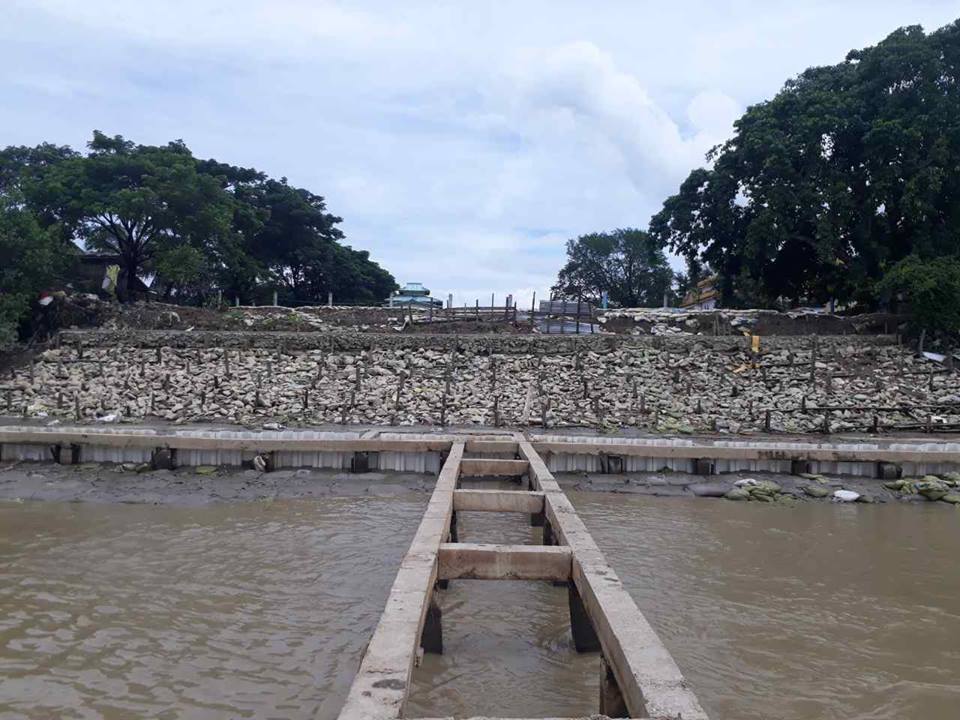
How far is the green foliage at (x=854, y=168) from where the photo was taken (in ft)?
75.1

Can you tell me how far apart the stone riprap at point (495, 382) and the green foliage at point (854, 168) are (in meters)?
4.46

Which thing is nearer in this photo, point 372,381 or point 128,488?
point 128,488

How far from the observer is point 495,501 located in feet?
27.0

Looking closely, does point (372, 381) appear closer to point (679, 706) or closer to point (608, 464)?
point (608, 464)

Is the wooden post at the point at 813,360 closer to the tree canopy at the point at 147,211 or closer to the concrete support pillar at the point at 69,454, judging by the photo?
the concrete support pillar at the point at 69,454

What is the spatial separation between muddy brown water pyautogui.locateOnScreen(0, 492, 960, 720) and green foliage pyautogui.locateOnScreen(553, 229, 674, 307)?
3884 cm

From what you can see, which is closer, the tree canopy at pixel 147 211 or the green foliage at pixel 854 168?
the green foliage at pixel 854 168

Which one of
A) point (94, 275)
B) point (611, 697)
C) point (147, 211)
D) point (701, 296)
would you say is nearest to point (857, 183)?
point (701, 296)

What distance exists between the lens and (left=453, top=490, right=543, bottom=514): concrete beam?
816cm

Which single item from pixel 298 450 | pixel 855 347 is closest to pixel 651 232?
pixel 855 347

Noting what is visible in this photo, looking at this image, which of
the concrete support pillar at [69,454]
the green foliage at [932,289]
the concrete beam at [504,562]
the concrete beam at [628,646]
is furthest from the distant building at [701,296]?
the concrete beam at [628,646]

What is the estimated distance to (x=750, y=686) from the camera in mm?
5516

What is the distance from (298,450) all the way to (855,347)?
18946 mm

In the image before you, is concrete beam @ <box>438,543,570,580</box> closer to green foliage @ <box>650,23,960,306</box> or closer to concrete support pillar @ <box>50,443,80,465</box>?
concrete support pillar @ <box>50,443,80,465</box>
